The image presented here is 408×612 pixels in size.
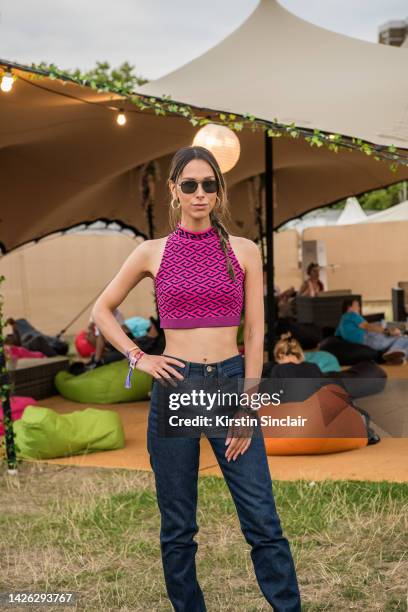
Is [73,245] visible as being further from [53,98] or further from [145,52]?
[145,52]

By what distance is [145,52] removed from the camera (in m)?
35.9

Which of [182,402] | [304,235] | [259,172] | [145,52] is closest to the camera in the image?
[182,402]

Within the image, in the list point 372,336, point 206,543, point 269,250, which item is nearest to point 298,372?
point 206,543

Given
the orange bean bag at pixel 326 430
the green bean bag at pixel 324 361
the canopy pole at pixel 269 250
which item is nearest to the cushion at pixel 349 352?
the canopy pole at pixel 269 250

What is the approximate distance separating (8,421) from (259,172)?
8.36 metres

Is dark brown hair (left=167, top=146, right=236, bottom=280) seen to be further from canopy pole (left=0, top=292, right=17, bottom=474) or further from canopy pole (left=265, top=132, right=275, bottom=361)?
canopy pole (left=265, top=132, right=275, bottom=361)

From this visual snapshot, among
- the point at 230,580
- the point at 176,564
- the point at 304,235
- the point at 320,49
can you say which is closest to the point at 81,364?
the point at 320,49

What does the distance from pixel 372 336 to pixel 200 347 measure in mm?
8501

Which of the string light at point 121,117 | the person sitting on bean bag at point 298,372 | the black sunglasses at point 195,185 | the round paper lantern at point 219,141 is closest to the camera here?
the black sunglasses at point 195,185

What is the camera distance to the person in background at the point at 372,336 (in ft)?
33.0

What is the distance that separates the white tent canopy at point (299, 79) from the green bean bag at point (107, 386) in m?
2.70

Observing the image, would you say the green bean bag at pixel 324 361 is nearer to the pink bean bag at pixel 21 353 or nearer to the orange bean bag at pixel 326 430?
the orange bean bag at pixel 326 430

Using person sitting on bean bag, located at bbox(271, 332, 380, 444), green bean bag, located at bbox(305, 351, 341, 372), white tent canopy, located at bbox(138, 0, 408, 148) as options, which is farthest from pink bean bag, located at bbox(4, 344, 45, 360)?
person sitting on bean bag, located at bbox(271, 332, 380, 444)

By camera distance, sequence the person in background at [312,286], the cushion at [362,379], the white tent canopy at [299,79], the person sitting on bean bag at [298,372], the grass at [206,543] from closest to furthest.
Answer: the grass at [206,543] < the person sitting on bean bag at [298,372] < the white tent canopy at [299,79] < the cushion at [362,379] < the person in background at [312,286]
